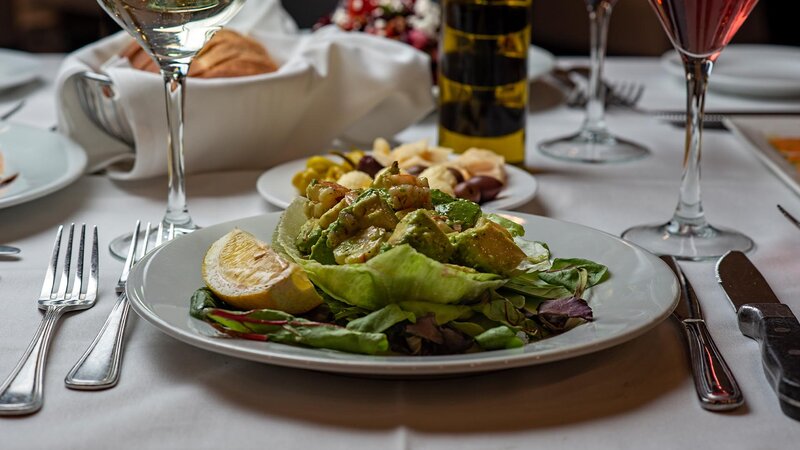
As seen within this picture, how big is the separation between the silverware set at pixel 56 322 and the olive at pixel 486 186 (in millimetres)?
379

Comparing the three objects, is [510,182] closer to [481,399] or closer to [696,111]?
[696,111]

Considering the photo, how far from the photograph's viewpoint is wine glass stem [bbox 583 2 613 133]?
5.29 feet

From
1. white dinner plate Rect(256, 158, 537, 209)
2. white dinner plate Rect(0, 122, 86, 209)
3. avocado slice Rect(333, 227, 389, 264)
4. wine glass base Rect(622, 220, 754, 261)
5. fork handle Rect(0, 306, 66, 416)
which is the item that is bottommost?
wine glass base Rect(622, 220, 754, 261)

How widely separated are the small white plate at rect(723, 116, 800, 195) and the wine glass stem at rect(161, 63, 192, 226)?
821 mm

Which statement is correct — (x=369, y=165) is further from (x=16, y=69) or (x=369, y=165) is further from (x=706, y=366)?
(x=16, y=69)

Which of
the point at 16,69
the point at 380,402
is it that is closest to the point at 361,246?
the point at 380,402

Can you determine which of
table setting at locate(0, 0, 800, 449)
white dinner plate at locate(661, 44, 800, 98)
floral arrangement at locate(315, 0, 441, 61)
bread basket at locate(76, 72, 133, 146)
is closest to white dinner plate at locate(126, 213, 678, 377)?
table setting at locate(0, 0, 800, 449)

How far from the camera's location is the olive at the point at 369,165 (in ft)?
4.13

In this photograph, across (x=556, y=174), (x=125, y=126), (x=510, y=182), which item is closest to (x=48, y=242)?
(x=125, y=126)

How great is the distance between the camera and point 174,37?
108 centimetres

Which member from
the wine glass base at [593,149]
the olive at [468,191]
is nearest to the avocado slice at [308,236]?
the olive at [468,191]

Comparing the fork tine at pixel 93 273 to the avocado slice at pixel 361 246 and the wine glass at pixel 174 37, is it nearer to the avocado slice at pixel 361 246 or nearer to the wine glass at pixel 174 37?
the wine glass at pixel 174 37

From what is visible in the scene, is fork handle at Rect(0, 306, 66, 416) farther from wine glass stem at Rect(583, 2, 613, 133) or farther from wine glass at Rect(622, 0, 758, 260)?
wine glass stem at Rect(583, 2, 613, 133)

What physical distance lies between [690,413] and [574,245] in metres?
0.29
